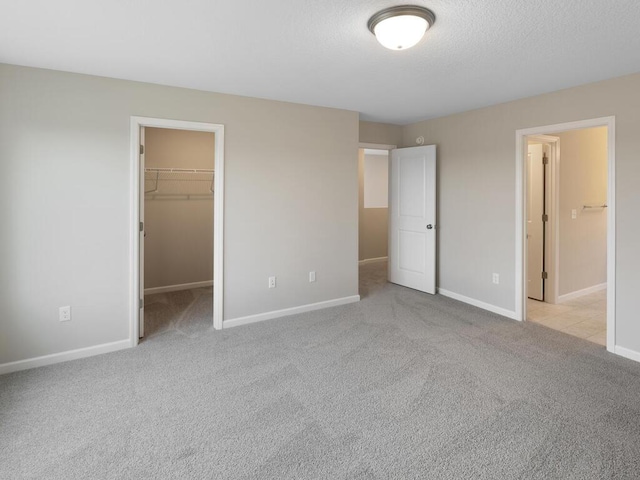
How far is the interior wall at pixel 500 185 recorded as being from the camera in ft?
9.64

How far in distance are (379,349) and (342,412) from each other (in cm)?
99

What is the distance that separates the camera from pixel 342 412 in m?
2.21

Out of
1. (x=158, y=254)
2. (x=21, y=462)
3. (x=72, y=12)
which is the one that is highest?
(x=72, y=12)

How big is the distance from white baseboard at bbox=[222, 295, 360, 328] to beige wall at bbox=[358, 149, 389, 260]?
2.94 m

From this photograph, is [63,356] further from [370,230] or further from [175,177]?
[370,230]

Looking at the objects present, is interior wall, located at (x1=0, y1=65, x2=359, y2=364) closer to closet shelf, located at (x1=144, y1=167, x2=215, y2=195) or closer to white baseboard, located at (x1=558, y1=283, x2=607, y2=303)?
closet shelf, located at (x1=144, y1=167, x2=215, y2=195)

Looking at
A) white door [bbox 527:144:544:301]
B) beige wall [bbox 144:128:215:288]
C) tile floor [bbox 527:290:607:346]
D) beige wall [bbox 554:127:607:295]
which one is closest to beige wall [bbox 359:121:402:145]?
white door [bbox 527:144:544:301]

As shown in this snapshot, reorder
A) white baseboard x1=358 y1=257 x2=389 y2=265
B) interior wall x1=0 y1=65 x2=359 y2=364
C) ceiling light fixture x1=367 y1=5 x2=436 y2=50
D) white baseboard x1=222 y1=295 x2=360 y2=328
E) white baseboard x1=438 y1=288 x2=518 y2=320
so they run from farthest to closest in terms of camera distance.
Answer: white baseboard x1=358 y1=257 x2=389 y2=265
white baseboard x1=438 y1=288 x2=518 y2=320
white baseboard x1=222 y1=295 x2=360 y2=328
interior wall x1=0 y1=65 x2=359 y2=364
ceiling light fixture x1=367 y1=5 x2=436 y2=50

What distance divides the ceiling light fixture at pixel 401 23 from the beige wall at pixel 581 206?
10.7 feet

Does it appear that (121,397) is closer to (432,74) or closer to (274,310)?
(274,310)

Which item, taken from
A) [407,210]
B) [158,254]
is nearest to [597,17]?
[407,210]

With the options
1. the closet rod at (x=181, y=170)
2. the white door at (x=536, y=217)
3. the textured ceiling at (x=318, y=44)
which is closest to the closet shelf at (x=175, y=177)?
the closet rod at (x=181, y=170)

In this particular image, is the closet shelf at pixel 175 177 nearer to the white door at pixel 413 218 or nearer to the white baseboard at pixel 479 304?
the white door at pixel 413 218

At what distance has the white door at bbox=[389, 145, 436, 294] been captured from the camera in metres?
4.79
